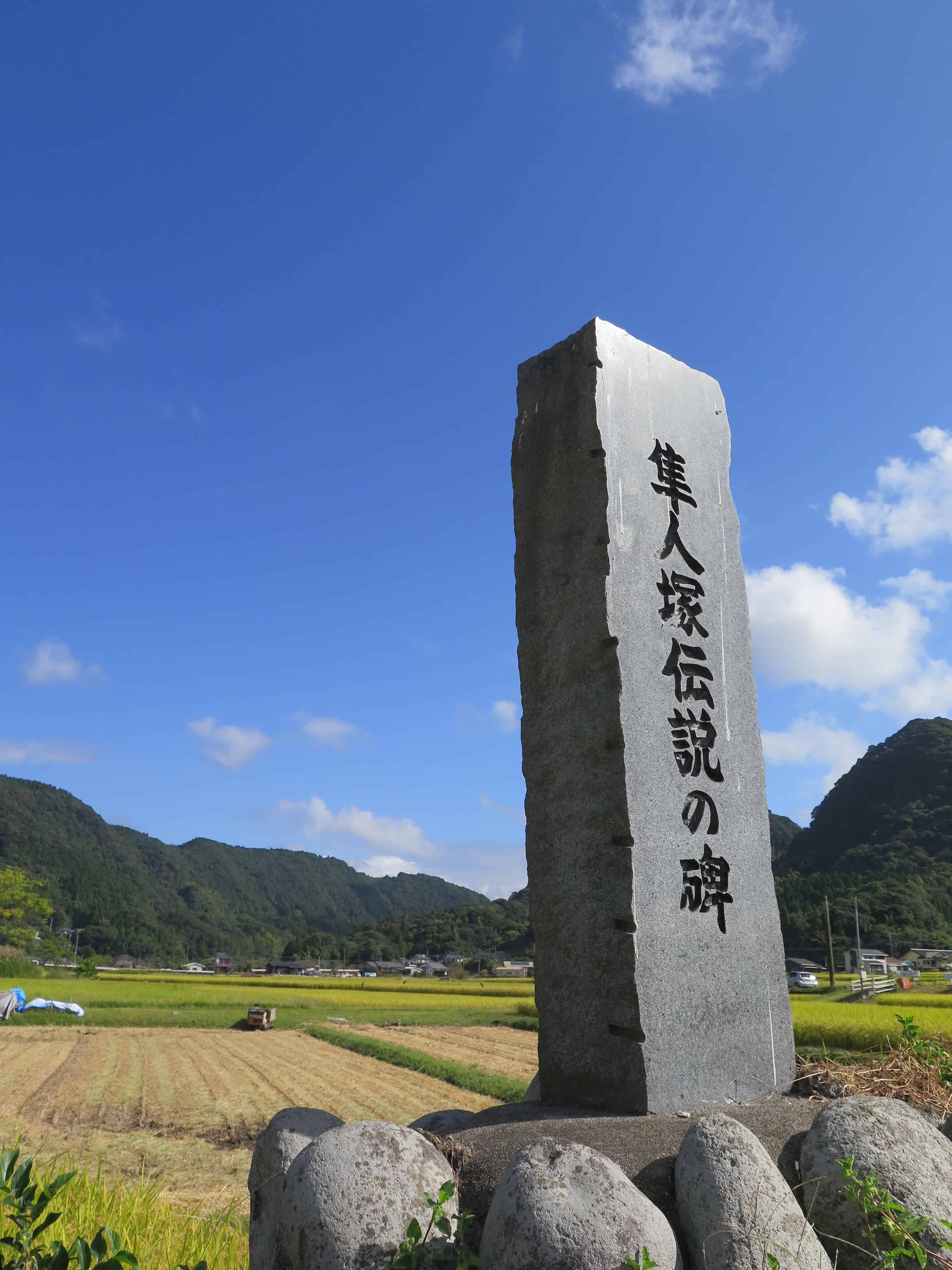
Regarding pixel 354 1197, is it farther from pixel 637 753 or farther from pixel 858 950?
pixel 858 950

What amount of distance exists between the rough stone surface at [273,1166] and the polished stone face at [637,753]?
1.28 meters

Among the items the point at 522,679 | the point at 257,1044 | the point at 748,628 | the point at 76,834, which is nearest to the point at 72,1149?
the point at 522,679

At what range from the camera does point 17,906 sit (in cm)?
5662

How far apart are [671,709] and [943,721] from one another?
3049 inches

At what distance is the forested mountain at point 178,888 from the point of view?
88312 mm

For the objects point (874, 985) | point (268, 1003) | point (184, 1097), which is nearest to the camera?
point (184, 1097)

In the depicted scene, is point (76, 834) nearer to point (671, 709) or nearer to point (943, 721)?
point (943, 721)

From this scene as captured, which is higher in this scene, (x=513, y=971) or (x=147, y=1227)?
(x=147, y=1227)

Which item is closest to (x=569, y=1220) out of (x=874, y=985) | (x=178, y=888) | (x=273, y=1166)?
(x=273, y=1166)

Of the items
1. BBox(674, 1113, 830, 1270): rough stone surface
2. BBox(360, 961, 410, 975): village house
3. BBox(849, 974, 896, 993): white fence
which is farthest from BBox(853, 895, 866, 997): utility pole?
BBox(360, 961, 410, 975): village house

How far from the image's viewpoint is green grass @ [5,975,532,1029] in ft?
86.6

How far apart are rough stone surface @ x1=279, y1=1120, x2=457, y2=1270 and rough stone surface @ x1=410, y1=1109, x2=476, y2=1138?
87 centimetres

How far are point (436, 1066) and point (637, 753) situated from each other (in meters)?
13.7

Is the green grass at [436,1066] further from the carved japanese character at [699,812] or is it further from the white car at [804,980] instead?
the white car at [804,980]
